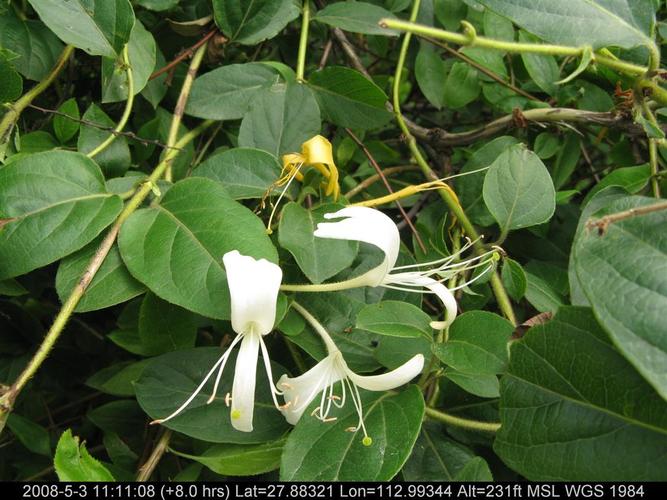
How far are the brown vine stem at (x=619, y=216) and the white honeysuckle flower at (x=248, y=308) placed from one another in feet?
0.80

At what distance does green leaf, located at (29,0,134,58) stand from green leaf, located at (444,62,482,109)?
0.43m

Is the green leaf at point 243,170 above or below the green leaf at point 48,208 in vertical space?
above

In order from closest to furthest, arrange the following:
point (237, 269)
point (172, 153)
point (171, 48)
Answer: point (237, 269)
point (172, 153)
point (171, 48)

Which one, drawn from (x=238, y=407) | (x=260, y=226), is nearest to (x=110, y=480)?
(x=238, y=407)

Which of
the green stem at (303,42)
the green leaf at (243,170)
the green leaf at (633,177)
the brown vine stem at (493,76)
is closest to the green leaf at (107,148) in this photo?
the green leaf at (243,170)

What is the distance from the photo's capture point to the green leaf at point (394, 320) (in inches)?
22.2

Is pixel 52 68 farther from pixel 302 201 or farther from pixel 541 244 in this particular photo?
pixel 541 244

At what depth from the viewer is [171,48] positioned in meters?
0.89

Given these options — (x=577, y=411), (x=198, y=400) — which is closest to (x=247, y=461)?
(x=198, y=400)

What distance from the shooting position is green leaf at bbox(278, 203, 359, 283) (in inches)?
22.5

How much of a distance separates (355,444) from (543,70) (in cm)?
53

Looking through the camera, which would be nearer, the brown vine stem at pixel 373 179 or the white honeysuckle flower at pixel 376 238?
the white honeysuckle flower at pixel 376 238

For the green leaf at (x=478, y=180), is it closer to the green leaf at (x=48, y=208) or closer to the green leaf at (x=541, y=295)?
the green leaf at (x=541, y=295)

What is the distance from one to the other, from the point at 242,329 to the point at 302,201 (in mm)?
217
